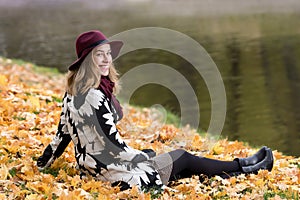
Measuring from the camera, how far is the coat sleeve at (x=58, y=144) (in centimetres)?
452

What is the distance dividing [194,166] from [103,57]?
1273 millimetres

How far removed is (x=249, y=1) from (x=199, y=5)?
14.8 feet

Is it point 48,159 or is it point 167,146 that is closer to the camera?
point 48,159

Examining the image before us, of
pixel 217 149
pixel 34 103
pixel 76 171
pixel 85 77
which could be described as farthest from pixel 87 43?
pixel 34 103

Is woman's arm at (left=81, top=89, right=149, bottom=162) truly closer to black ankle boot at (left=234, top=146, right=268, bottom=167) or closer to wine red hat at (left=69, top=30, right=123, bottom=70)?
wine red hat at (left=69, top=30, right=123, bottom=70)

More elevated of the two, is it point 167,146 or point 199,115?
point 167,146

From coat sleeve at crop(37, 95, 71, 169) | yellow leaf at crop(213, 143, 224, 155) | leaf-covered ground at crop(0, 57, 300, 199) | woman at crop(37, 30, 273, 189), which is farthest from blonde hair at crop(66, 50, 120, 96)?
yellow leaf at crop(213, 143, 224, 155)

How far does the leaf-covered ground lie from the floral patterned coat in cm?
10

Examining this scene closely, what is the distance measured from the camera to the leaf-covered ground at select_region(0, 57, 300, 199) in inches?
167

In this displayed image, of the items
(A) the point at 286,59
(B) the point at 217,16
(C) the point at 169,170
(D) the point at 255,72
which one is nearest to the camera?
(C) the point at 169,170

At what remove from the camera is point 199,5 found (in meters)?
Answer: 43.8

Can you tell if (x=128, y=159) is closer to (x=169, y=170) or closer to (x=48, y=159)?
(x=169, y=170)

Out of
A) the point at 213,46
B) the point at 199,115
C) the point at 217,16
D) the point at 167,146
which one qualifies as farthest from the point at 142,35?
the point at 167,146

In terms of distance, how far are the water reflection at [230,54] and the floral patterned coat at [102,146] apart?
5.76 metres
